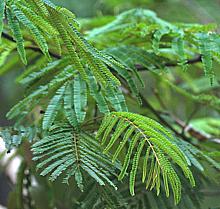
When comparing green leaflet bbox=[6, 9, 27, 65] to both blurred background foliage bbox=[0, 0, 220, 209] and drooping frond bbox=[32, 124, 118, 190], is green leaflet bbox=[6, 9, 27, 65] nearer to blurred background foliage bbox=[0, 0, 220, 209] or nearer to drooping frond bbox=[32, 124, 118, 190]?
A: drooping frond bbox=[32, 124, 118, 190]

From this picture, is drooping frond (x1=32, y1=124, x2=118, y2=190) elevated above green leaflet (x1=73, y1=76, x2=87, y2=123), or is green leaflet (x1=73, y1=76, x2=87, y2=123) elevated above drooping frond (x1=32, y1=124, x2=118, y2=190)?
green leaflet (x1=73, y1=76, x2=87, y2=123)

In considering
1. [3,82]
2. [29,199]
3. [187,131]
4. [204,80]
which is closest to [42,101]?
[29,199]

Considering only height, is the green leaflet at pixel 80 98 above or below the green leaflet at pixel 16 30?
below

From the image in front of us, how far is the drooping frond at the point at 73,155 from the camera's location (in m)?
0.52

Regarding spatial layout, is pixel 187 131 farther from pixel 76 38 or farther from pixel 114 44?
pixel 76 38

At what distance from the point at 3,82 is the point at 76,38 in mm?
1504

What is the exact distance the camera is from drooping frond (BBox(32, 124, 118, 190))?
52 centimetres

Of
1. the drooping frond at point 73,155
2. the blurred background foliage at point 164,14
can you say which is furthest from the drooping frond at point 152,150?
the blurred background foliage at point 164,14

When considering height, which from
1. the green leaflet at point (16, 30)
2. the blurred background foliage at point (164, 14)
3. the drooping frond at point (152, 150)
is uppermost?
the green leaflet at point (16, 30)

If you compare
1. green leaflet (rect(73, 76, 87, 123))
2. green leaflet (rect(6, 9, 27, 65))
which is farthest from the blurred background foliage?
green leaflet (rect(6, 9, 27, 65))

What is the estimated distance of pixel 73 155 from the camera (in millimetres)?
537

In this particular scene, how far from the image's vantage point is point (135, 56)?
724 mm

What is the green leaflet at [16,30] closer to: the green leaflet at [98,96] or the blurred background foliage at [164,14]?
the green leaflet at [98,96]

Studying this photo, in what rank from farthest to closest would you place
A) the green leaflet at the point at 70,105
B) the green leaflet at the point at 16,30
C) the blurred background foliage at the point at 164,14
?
the blurred background foliage at the point at 164,14, the green leaflet at the point at 70,105, the green leaflet at the point at 16,30
